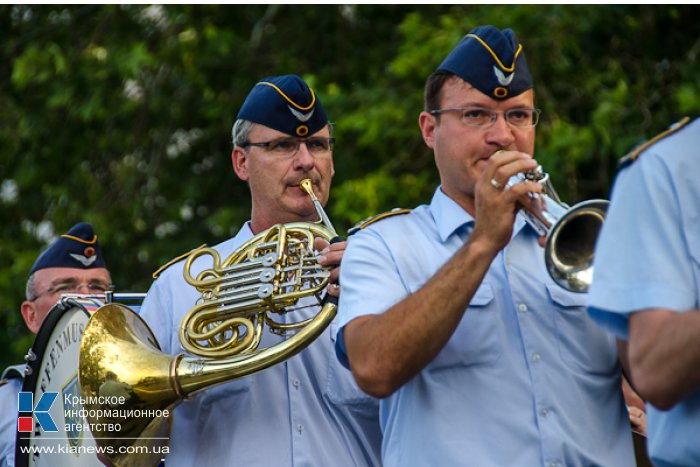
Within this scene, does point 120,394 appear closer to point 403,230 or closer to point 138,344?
point 138,344

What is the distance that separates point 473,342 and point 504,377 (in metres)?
0.12

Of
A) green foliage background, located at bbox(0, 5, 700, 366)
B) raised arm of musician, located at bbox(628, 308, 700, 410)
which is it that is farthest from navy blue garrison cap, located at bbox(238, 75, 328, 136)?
green foliage background, located at bbox(0, 5, 700, 366)

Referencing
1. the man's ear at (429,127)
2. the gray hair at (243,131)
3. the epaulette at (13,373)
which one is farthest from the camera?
the epaulette at (13,373)

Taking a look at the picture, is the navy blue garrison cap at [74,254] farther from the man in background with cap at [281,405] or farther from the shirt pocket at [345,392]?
the shirt pocket at [345,392]

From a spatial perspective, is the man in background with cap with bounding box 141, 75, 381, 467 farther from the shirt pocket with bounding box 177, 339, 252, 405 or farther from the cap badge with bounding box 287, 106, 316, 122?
the cap badge with bounding box 287, 106, 316, 122

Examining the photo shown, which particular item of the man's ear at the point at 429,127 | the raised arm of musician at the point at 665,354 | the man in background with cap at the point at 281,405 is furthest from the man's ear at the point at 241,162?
the raised arm of musician at the point at 665,354

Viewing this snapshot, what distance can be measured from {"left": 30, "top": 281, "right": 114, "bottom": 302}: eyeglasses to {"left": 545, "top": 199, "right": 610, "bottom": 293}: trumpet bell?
330cm

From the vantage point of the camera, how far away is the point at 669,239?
248cm

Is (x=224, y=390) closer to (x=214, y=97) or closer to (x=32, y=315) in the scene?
(x=32, y=315)

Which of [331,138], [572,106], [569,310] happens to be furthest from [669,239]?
Answer: [572,106]

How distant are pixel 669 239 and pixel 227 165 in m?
8.02

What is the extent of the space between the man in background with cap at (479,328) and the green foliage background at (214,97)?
441cm

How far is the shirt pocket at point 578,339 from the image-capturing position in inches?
133

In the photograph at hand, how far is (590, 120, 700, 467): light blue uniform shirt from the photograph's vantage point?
2.46 metres
